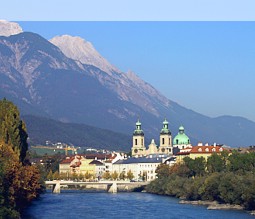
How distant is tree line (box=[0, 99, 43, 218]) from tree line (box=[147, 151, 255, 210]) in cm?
1603

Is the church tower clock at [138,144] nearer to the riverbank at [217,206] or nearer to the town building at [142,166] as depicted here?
the town building at [142,166]

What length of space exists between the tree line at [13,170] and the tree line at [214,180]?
1603 cm

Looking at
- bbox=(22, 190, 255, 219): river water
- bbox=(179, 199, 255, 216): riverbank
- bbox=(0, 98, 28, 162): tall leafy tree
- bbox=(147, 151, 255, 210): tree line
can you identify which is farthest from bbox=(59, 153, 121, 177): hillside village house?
bbox=(0, 98, 28, 162): tall leafy tree

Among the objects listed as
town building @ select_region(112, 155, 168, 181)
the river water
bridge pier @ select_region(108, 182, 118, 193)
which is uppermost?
town building @ select_region(112, 155, 168, 181)

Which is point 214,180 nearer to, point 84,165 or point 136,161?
point 136,161

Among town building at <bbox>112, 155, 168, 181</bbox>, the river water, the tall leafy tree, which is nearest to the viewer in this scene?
the river water

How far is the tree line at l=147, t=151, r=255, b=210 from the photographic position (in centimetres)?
7238

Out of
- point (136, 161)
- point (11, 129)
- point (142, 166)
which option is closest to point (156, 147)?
point (136, 161)

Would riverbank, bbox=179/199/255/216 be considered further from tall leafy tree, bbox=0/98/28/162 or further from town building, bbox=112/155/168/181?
town building, bbox=112/155/168/181

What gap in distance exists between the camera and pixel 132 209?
74688 millimetres

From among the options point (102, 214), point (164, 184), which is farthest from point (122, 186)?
point (102, 214)

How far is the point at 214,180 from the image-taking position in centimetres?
7875

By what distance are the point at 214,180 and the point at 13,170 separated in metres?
27.7

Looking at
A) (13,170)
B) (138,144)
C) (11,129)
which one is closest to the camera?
(13,170)
